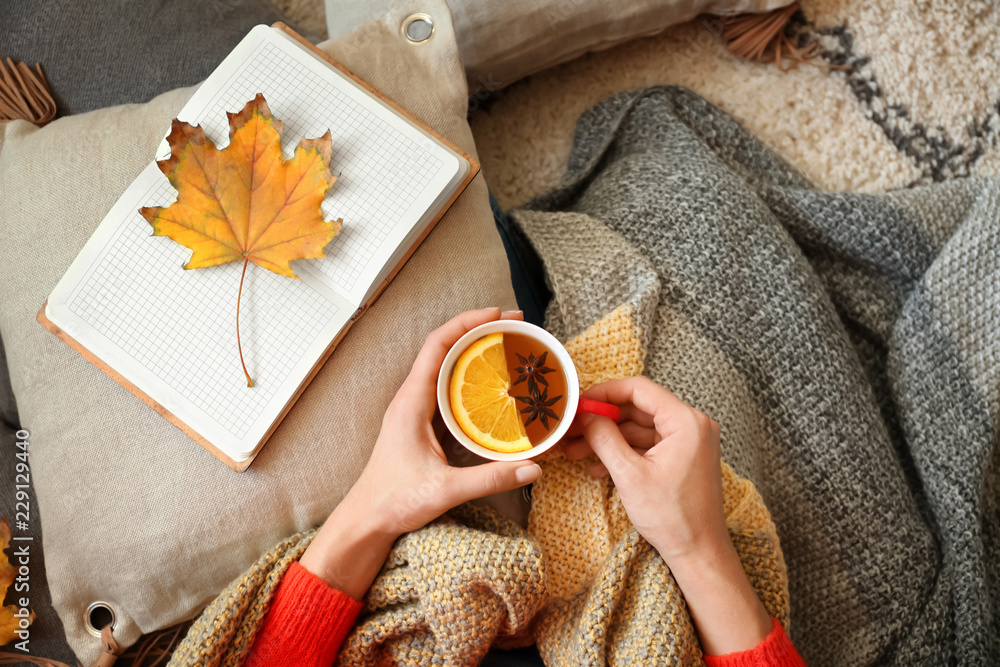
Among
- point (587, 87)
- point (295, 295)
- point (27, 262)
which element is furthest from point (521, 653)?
point (587, 87)

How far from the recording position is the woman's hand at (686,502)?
2.23ft

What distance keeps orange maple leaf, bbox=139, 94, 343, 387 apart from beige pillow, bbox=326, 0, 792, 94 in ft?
1.07

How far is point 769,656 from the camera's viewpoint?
69 cm

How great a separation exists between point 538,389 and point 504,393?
36 millimetres

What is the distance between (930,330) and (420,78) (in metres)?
0.77

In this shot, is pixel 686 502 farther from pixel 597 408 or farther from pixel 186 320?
pixel 186 320

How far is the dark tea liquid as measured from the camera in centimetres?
66

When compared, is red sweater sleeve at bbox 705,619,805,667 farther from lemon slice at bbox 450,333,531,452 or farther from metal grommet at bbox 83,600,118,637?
metal grommet at bbox 83,600,118,637

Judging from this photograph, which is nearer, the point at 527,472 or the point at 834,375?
the point at 527,472

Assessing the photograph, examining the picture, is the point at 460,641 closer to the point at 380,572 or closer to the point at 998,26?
the point at 380,572

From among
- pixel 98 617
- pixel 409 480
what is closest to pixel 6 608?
pixel 98 617

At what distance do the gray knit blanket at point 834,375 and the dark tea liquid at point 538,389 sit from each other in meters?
0.16

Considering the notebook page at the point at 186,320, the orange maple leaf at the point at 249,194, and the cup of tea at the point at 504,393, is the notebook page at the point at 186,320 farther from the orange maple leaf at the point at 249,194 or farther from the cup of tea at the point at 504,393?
the cup of tea at the point at 504,393

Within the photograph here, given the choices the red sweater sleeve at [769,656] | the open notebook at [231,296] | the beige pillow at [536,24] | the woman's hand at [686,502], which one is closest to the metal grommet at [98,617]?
the open notebook at [231,296]
